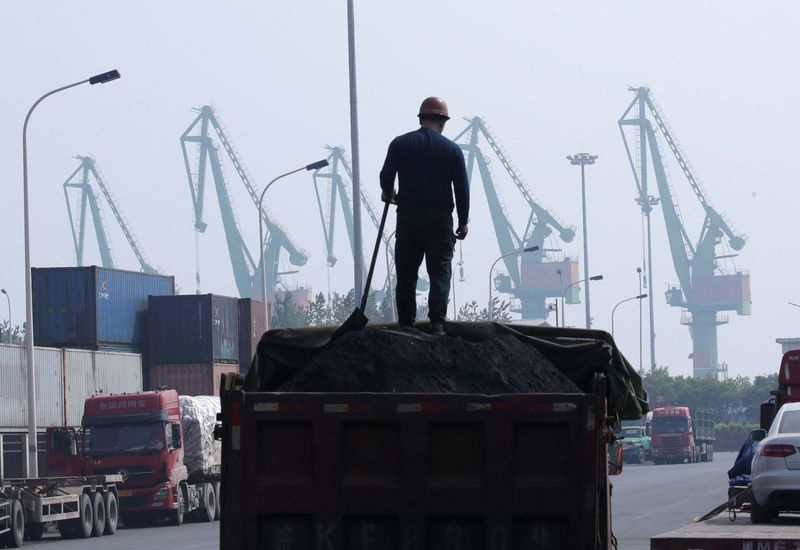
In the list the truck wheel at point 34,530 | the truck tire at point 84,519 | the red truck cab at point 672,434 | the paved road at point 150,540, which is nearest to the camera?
the paved road at point 150,540

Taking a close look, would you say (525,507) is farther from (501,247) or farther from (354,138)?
(501,247)

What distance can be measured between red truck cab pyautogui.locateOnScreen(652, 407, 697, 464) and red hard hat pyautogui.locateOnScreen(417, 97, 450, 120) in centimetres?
6266

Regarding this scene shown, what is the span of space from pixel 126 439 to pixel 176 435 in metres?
1.02

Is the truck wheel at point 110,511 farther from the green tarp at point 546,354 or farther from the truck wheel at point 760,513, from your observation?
the green tarp at point 546,354

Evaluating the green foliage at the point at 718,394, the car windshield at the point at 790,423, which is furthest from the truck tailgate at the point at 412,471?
the green foliage at the point at 718,394

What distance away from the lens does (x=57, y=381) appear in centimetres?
3706

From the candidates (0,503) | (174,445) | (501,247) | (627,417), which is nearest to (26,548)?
(0,503)

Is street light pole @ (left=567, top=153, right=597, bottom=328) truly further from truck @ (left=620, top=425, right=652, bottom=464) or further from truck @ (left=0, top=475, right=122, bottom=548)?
truck @ (left=0, top=475, right=122, bottom=548)

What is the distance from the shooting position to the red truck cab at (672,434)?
70.6 m

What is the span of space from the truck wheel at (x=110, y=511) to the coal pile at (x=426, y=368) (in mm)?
22524

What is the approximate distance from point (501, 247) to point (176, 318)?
133 metres

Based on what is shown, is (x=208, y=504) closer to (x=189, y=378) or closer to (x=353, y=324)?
(x=189, y=378)

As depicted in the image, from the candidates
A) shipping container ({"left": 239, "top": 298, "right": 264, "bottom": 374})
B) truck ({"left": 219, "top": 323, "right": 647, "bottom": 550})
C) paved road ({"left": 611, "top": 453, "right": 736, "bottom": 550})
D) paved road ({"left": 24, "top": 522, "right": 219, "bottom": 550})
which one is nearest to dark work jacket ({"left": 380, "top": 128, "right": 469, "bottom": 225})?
truck ({"left": 219, "top": 323, "right": 647, "bottom": 550})

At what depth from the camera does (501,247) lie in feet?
580
